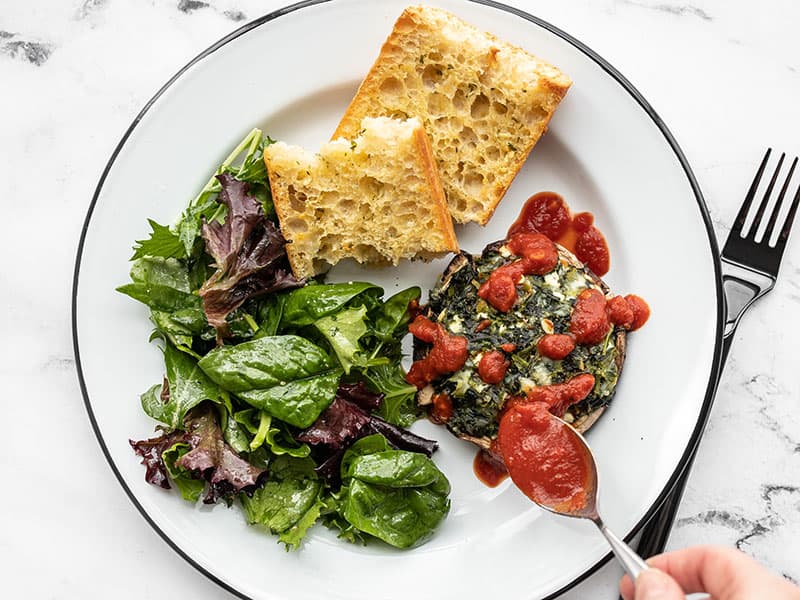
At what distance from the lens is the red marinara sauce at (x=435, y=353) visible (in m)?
3.38

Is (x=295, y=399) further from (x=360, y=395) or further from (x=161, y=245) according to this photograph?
(x=161, y=245)

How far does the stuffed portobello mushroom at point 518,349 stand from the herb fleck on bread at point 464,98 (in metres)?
0.35

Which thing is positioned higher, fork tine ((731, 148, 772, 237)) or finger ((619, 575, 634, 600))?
fork tine ((731, 148, 772, 237))

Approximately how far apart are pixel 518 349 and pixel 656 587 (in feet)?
4.06

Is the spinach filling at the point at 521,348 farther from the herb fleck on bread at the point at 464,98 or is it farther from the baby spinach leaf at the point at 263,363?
the baby spinach leaf at the point at 263,363

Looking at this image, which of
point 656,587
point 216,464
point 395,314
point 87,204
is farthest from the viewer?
point 87,204

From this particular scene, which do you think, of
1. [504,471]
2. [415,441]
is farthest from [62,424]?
[504,471]

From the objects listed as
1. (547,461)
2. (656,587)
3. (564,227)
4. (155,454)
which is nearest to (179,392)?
(155,454)

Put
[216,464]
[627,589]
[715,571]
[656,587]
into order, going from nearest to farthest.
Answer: [656,587] → [715,571] → [627,589] → [216,464]

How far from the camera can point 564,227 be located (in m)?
3.67

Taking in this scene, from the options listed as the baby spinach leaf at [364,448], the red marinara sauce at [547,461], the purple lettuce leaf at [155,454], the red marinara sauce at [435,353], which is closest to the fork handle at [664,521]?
the red marinara sauce at [547,461]

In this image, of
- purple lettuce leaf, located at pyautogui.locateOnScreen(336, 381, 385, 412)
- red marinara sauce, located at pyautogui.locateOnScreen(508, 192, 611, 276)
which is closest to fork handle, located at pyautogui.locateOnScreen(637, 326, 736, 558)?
red marinara sauce, located at pyautogui.locateOnScreen(508, 192, 611, 276)

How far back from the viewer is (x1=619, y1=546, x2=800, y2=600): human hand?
234cm

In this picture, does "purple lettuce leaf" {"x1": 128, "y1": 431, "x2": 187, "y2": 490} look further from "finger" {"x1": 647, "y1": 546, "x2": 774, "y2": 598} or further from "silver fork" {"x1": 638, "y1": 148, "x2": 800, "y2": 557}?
"silver fork" {"x1": 638, "y1": 148, "x2": 800, "y2": 557}
